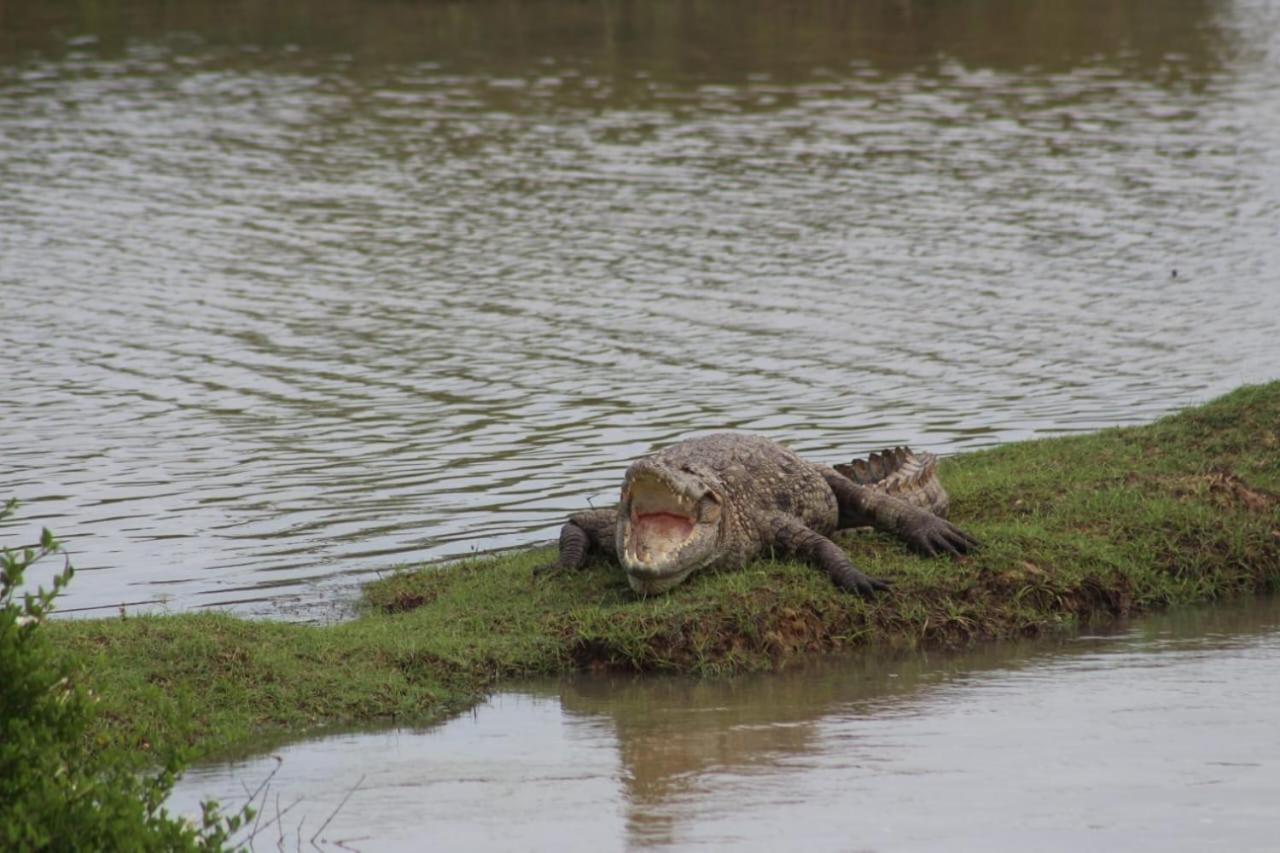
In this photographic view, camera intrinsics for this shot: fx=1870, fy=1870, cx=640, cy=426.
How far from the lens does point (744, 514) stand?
8461mm

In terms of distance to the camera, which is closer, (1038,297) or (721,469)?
(721,469)

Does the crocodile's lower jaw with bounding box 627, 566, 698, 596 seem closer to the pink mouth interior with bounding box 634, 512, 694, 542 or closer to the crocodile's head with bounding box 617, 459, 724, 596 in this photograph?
the crocodile's head with bounding box 617, 459, 724, 596

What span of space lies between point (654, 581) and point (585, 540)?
0.66 metres

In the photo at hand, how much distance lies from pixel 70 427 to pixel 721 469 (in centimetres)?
620

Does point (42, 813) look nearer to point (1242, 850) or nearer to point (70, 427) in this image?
point (1242, 850)

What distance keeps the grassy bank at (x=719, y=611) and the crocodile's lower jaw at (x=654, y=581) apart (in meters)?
0.06

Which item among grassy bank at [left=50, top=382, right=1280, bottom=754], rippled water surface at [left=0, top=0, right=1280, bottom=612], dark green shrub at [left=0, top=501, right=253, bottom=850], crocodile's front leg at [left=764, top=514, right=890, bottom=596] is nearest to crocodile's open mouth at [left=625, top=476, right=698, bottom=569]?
grassy bank at [left=50, top=382, right=1280, bottom=754]

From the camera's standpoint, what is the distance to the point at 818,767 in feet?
21.6

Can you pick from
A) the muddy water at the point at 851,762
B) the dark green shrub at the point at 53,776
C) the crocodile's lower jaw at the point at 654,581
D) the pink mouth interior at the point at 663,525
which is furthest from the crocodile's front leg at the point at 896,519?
the dark green shrub at the point at 53,776

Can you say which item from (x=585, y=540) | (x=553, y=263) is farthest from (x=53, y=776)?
(x=553, y=263)

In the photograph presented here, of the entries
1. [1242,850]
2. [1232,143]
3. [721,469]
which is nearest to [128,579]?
[721,469]

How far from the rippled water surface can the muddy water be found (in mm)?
2450

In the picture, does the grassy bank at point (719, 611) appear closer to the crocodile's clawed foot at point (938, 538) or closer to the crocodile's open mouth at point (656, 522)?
the crocodile's clawed foot at point (938, 538)

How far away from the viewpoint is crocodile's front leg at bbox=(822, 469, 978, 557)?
27.8 ft
